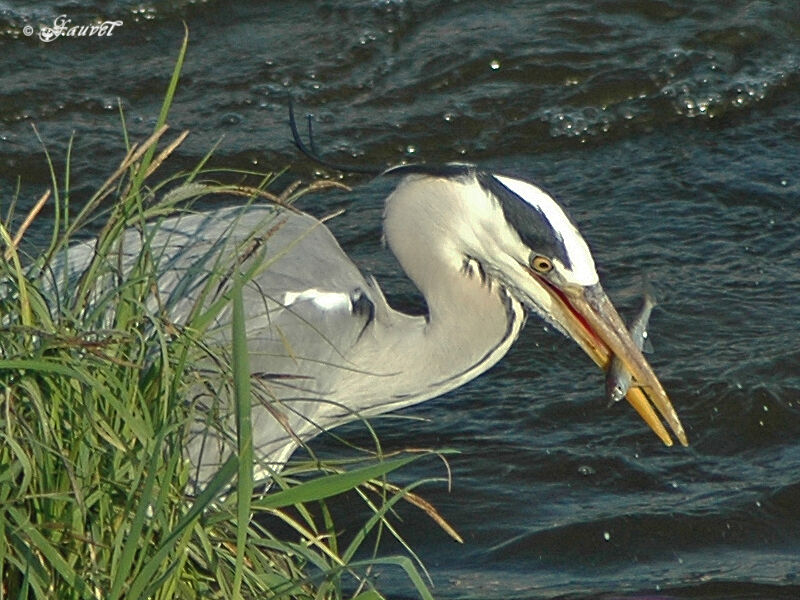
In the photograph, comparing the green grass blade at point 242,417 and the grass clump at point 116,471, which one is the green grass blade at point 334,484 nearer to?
the grass clump at point 116,471

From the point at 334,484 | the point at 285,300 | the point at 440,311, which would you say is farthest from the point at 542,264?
the point at 334,484

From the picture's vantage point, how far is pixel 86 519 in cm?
216

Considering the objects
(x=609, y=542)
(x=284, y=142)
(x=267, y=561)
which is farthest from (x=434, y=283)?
(x=284, y=142)

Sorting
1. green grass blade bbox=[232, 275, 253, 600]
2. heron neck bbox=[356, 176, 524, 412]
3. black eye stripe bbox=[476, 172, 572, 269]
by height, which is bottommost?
heron neck bbox=[356, 176, 524, 412]

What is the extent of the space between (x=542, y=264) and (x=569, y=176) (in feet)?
7.80

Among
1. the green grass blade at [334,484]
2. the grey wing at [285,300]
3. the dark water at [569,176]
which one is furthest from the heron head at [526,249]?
the green grass blade at [334,484]

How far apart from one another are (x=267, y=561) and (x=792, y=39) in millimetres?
4796

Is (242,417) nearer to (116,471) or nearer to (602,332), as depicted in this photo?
(116,471)

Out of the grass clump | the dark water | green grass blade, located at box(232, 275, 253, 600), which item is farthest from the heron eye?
green grass blade, located at box(232, 275, 253, 600)

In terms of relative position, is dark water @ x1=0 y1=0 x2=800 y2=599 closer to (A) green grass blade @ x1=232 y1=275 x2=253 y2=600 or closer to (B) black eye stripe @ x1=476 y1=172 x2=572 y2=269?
(B) black eye stripe @ x1=476 y1=172 x2=572 y2=269

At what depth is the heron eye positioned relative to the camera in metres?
3.25

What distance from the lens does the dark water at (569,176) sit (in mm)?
3611

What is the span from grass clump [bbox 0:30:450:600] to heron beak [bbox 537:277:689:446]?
1049mm

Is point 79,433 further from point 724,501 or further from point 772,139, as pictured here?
point 772,139
